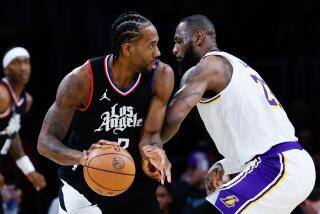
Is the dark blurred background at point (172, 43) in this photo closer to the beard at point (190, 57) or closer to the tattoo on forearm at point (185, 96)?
the beard at point (190, 57)

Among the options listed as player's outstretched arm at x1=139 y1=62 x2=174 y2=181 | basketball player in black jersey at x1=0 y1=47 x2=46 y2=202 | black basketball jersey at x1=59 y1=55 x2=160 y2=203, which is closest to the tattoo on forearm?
player's outstretched arm at x1=139 y1=62 x2=174 y2=181

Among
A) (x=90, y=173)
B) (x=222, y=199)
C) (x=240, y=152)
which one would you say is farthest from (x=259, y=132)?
(x=90, y=173)

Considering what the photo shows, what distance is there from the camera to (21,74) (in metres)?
8.00

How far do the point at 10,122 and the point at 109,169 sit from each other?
354 centimetres

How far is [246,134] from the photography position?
4812 millimetres

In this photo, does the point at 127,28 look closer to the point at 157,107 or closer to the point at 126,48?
the point at 126,48

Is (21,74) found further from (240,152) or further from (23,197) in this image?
(240,152)

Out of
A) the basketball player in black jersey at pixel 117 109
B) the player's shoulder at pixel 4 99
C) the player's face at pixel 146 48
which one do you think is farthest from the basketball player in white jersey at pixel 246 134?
the player's shoulder at pixel 4 99

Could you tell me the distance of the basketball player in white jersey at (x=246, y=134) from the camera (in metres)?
4.69

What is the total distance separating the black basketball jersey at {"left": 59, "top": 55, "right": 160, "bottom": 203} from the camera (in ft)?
16.1

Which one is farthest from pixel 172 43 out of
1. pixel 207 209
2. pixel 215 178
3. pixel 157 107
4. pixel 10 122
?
pixel 207 209

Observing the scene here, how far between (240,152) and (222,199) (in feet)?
1.23

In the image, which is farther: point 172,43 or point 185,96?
point 172,43

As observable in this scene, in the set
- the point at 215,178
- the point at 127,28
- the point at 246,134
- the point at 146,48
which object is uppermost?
the point at 127,28
